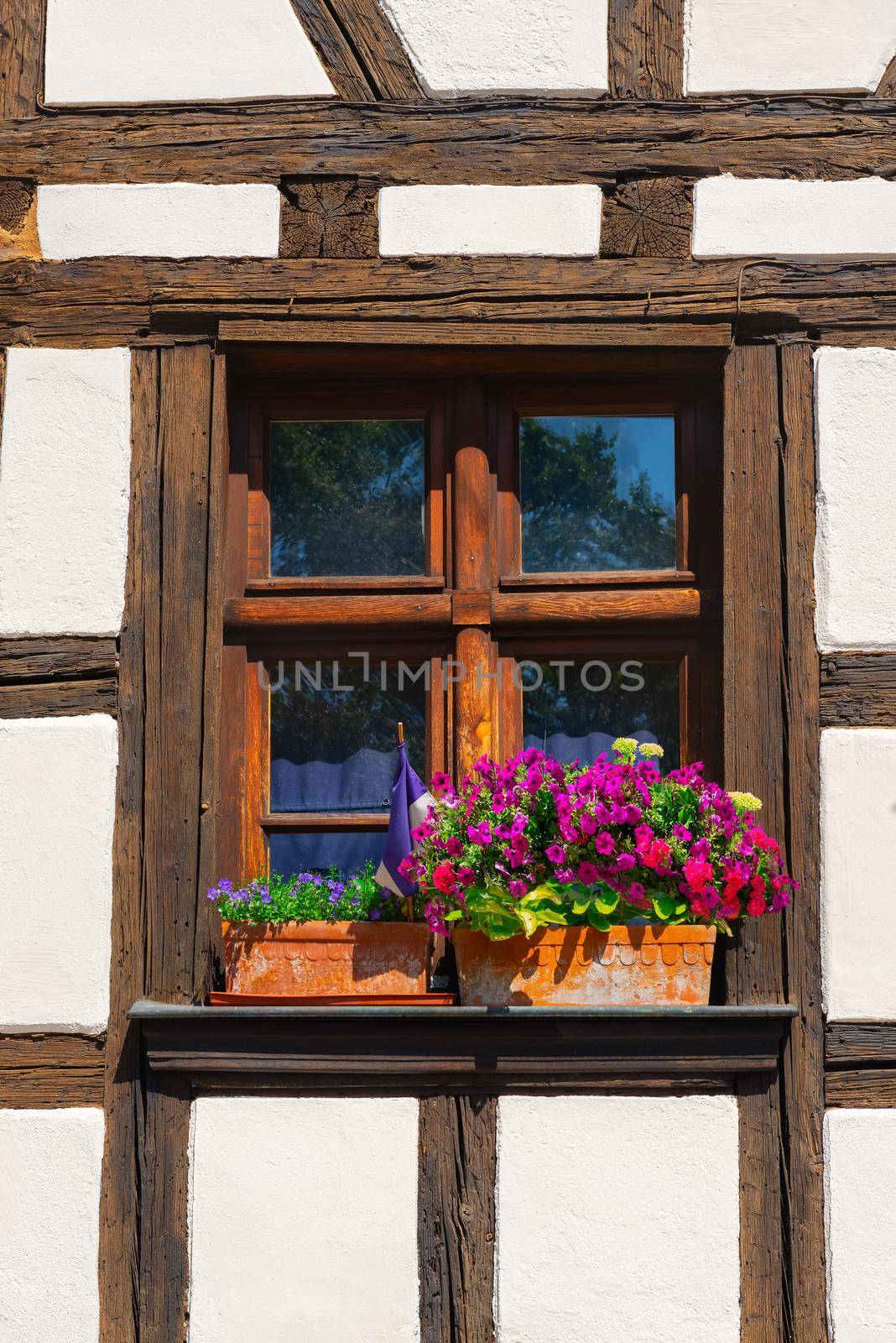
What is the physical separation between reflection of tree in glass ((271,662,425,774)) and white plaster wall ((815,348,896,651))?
1.00 metres

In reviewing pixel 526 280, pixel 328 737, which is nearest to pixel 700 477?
pixel 526 280

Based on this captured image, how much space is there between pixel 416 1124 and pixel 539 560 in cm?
137

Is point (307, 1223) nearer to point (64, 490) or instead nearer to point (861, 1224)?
point (861, 1224)

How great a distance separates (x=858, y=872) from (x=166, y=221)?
222 centimetres

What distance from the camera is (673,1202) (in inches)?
115

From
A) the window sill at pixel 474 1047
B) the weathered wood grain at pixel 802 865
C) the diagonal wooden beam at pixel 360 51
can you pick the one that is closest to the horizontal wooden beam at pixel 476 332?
the weathered wood grain at pixel 802 865

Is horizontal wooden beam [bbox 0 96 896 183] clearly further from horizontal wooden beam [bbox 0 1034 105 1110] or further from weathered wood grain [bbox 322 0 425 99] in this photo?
horizontal wooden beam [bbox 0 1034 105 1110]

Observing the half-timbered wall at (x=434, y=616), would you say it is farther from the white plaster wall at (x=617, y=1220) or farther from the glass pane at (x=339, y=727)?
the glass pane at (x=339, y=727)

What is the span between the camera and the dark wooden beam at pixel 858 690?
10.3 feet

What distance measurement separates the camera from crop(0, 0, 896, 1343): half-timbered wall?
294cm

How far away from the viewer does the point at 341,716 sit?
3436mm

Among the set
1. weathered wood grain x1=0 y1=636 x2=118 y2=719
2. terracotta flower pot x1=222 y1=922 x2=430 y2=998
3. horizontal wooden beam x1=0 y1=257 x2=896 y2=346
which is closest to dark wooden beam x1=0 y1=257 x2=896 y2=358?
horizontal wooden beam x1=0 y1=257 x2=896 y2=346

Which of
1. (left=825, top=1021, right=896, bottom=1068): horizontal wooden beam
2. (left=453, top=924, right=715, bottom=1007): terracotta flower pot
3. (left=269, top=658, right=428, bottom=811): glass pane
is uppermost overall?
(left=269, top=658, right=428, bottom=811): glass pane

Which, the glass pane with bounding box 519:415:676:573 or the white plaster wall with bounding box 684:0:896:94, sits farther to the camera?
the glass pane with bounding box 519:415:676:573
